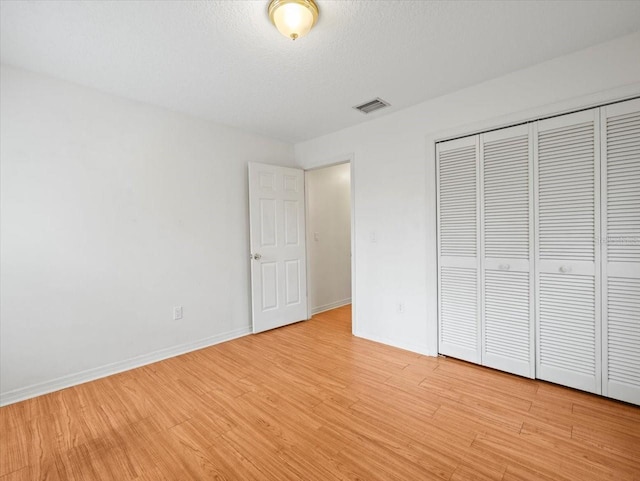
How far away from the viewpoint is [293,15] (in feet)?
5.32

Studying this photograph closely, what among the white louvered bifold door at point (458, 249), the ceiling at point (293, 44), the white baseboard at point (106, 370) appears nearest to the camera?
the ceiling at point (293, 44)

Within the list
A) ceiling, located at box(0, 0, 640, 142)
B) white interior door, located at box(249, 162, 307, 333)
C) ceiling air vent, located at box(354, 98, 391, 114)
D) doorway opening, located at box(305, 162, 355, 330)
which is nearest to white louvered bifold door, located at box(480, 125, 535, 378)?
ceiling, located at box(0, 0, 640, 142)

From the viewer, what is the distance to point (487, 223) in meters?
2.56

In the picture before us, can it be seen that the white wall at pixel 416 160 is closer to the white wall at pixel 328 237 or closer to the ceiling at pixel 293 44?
the ceiling at pixel 293 44

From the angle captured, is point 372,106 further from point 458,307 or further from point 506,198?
point 458,307

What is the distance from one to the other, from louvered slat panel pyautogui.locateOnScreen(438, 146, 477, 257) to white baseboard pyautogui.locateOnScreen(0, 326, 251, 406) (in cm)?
259

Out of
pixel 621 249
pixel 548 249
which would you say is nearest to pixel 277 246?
pixel 548 249

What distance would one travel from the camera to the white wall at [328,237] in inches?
175

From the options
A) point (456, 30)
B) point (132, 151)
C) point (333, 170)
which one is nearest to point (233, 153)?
point (132, 151)

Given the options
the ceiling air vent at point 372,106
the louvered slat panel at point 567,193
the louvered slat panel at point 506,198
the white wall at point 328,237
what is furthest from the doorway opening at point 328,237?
the louvered slat panel at point 567,193

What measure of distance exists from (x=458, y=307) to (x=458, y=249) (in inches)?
21.2

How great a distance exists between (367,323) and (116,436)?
7.92 ft

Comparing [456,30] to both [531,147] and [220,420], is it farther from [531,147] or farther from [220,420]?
[220,420]

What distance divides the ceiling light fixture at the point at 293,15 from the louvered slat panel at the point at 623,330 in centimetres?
259
